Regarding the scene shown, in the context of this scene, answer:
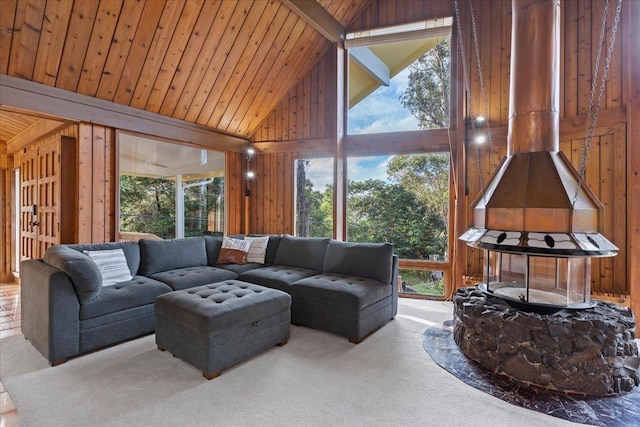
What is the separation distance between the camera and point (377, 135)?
495 cm

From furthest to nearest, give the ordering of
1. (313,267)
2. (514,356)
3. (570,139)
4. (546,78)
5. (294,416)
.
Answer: (313,267), (570,139), (546,78), (514,356), (294,416)

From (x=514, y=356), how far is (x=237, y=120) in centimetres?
498

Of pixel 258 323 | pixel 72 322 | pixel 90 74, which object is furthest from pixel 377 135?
pixel 72 322

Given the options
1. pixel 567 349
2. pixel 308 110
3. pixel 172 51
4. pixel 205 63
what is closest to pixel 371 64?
pixel 308 110

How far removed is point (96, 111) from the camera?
12.6ft

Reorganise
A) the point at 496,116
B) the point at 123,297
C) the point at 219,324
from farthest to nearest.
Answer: the point at 496,116 < the point at 123,297 < the point at 219,324

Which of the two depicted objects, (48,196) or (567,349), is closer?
(567,349)

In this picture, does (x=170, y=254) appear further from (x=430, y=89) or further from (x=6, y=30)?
(x=430, y=89)

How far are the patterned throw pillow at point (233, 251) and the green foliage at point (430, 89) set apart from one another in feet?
10.2

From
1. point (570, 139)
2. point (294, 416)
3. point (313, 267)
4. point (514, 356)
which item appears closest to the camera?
point (294, 416)

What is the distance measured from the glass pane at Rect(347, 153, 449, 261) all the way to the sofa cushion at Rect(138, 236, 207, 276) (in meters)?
2.33

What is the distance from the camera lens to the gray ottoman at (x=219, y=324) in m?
2.34

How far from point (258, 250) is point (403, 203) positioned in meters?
2.25

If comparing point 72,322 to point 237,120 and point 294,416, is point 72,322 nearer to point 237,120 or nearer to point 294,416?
point 294,416
